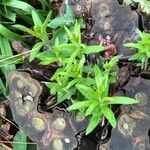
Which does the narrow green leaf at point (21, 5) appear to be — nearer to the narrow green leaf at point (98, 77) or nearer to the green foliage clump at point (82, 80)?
the green foliage clump at point (82, 80)

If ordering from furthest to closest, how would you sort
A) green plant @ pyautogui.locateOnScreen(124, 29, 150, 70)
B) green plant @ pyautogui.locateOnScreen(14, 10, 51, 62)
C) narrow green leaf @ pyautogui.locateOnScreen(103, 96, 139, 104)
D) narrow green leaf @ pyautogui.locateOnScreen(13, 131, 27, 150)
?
1. narrow green leaf @ pyautogui.locateOnScreen(13, 131, 27, 150)
2. green plant @ pyautogui.locateOnScreen(14, 10, 51, 62)
3. green plant @ pyautogui.locateOnScreen(124, 29, 150, 70)
4. narrow green leaf @ pyautogui.locateOnScreen(103, 96, 139, 104)

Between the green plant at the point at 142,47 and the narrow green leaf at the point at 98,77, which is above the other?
the green plant at the point at 142,47

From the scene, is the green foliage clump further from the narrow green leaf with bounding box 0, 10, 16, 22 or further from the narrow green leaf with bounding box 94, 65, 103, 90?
the narrow green leaf with bounding box 0, 10, 16, 22

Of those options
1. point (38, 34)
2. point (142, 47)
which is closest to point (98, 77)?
point (142, 47)

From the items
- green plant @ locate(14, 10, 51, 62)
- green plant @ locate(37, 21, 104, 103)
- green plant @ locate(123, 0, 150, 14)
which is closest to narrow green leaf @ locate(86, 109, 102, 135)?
green plant @ locate(37, 21, 104, 103)

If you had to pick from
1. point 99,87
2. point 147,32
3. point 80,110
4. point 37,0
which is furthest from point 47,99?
point 37,0

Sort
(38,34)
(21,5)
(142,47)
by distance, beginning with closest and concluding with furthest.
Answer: (142,47), (38,34), (21,5)

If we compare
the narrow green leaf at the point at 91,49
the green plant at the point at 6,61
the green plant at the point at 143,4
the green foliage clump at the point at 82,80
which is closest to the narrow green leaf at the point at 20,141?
the green plant at the point at 6,61

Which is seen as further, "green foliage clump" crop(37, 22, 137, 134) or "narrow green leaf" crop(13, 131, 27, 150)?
"narrow green leaf" crop(13, 131, 27, 150)

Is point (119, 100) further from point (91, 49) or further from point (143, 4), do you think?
point (143, 4)
